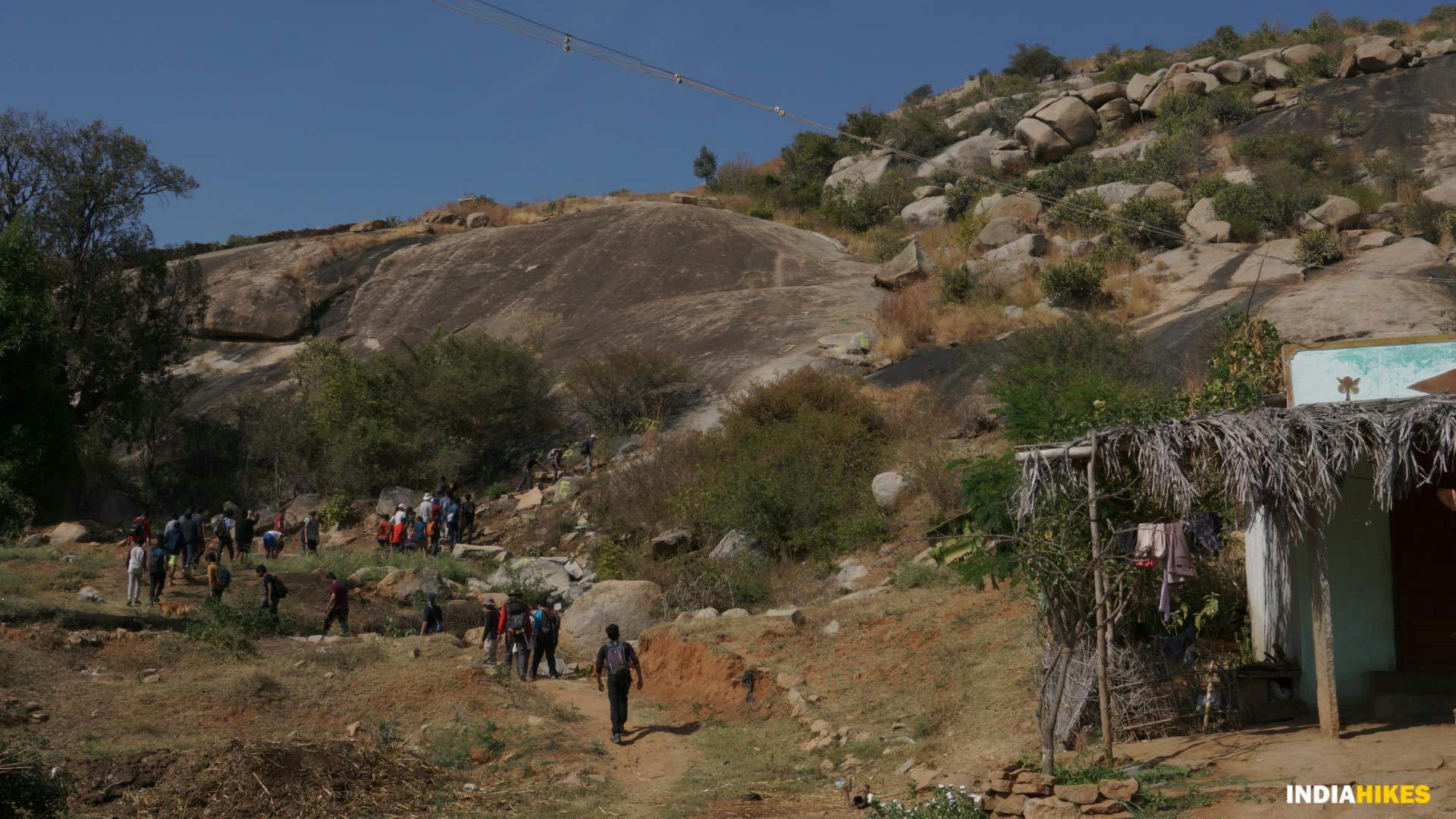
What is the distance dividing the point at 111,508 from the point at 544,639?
60.4 feet

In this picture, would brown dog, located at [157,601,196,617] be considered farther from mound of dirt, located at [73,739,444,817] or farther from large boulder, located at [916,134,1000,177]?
large boulder, located at [916,134,1000,177]

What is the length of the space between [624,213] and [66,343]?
19502mm

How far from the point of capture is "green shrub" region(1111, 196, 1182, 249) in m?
31.8

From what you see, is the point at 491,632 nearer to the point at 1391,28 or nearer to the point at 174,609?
the point at 174,609

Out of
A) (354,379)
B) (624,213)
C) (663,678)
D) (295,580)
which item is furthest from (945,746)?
(624,213)

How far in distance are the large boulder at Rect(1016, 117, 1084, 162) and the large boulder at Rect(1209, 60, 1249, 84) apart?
Result: 695 centimetres

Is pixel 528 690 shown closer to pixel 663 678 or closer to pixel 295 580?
pixel 663 678

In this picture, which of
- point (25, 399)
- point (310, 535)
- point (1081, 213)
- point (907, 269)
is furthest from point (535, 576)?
point (1081, 213)

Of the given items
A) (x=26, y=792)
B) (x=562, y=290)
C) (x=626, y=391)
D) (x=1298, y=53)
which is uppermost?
(x=1298, y=53)

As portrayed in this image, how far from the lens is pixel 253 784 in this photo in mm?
8820

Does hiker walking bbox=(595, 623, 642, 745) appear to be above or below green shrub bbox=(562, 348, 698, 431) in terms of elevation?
below

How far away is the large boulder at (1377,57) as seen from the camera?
41781mm

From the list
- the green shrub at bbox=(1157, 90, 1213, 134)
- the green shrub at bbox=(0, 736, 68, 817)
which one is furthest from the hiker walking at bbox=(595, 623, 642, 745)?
the green shrub at bbox=(1157, 90, 1213, 134)

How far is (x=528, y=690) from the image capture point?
1352 cm
